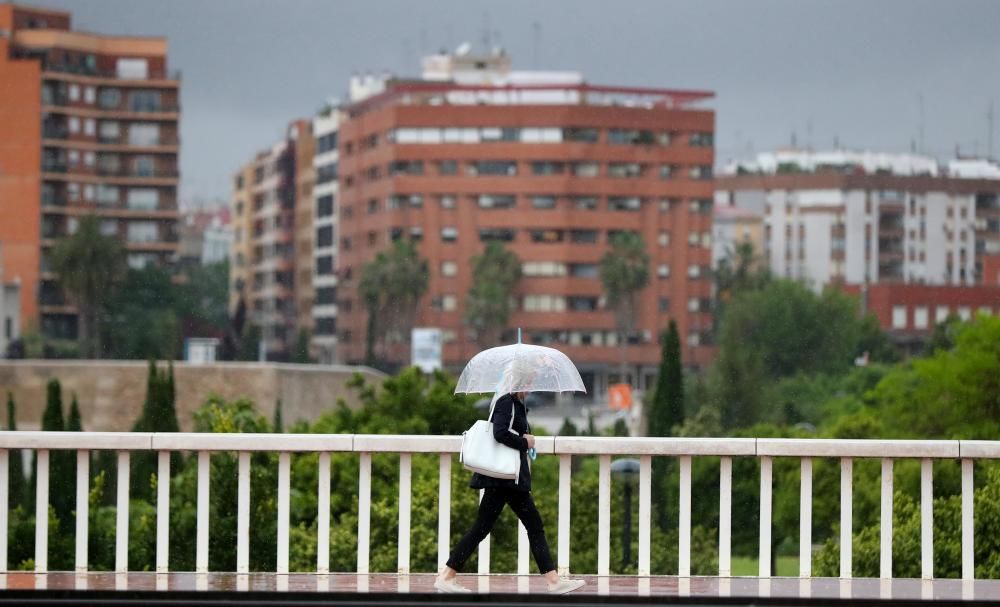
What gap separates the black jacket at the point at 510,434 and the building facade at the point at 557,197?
383 ft

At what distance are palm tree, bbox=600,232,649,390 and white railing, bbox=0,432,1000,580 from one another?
114 m

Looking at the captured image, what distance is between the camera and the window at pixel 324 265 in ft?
474

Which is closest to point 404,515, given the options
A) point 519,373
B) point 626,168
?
point 519,373

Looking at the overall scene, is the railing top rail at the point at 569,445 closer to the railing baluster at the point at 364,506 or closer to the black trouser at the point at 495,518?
the railing baluster at the point at 364,506

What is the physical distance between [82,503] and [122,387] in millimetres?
54300

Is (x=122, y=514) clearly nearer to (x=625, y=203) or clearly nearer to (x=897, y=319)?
(x=625, y=203)

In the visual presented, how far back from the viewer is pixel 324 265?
479ft

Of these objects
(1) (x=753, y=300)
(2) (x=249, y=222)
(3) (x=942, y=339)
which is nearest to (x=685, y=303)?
(1) (x=753, y=300)

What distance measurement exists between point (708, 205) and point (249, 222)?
163 feet

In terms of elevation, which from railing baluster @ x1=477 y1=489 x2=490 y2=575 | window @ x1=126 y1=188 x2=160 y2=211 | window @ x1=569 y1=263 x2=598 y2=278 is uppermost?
window @ x1=126 y1=188 x2=160 y2=211

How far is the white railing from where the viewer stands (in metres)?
9.62

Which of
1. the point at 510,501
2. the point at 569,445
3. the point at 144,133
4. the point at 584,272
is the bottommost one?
the point at 510,501

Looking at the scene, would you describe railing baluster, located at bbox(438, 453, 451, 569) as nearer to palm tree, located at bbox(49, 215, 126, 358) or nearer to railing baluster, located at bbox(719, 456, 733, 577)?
railing baluster, located at bbox(719, 456, 733, 577)

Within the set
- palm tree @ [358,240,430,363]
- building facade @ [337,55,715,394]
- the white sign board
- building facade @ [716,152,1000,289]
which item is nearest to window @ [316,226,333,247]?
building facade @ [337,55,715,394]
